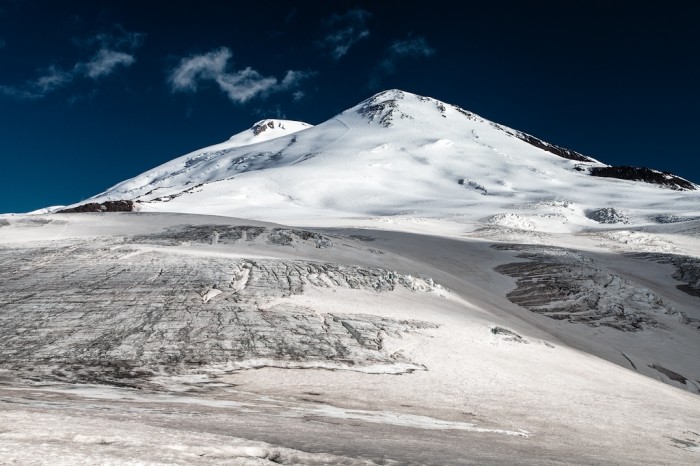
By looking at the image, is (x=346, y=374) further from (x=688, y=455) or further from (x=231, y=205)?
(x=231, y=205)

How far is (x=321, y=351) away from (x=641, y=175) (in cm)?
10485

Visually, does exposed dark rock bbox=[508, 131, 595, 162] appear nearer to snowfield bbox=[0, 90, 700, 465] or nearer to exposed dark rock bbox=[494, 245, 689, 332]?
snowfield bbox=[0, 90, 700, 465]

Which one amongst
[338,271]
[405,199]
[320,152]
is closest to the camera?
[338,271]

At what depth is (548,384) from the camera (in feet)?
33.2

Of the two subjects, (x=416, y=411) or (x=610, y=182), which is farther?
(x=610, y=182)

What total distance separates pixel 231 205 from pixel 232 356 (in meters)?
61.6

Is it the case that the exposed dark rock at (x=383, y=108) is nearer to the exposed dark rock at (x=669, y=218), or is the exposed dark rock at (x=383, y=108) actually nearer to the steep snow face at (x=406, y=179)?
the steep snow face at (x=406, y=179)

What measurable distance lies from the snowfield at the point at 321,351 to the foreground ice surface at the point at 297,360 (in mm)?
47

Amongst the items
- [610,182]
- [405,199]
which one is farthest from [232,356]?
[610,182]

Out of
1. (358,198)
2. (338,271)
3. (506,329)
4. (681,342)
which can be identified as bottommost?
(681,342)

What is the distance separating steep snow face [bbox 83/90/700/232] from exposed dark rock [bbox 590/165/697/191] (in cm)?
273

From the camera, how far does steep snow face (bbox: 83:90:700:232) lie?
67500 mm

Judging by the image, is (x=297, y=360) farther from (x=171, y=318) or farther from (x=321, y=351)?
(x=171, y=318)

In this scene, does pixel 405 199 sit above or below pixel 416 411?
above
